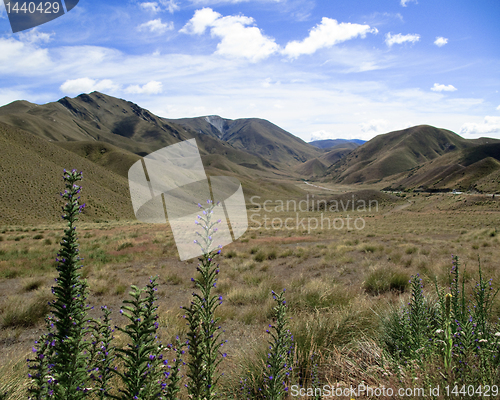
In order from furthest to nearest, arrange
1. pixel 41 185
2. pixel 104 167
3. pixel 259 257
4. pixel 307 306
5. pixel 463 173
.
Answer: pixel 104 167 < pixel 463 173 < pixel 41 185 < pixel 259 257 < pixel 307 306

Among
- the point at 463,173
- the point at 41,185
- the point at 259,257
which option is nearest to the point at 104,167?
the point at 41,185

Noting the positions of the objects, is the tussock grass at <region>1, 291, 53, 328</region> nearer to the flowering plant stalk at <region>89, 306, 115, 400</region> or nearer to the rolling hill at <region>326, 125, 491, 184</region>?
the flowering plant stalk at <region>89, 306, 115, 400</region>

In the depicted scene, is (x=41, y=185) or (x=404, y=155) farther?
(x=404, y=155)

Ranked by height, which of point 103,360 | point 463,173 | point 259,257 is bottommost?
point 259,257

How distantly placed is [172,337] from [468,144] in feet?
805

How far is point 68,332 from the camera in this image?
68.9 inches

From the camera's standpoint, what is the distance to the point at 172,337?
5.03 m

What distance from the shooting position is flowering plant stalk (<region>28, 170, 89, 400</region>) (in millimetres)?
1701

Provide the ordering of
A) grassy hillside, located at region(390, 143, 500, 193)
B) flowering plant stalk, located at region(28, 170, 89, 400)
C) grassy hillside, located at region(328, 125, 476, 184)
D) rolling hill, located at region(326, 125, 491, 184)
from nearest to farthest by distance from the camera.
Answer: flowering plant stalk, located at region(28, 170, 89, 400), grassy hillside, located at region(390, 143, 500, 193), rolling hill, located at region(326, 125, 491, 184), grassy hillside, located at region(328, 125, 476, 184)

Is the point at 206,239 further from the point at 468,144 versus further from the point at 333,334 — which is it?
the point at 468,144

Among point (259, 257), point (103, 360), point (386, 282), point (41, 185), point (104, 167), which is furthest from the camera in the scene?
point (104, 167)

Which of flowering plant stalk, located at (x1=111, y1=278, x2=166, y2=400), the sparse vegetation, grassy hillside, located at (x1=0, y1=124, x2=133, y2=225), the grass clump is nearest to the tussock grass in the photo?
the sparse vegetation

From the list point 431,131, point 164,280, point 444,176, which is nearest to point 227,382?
point 164,280

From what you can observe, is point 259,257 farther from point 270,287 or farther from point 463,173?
point 463,173
